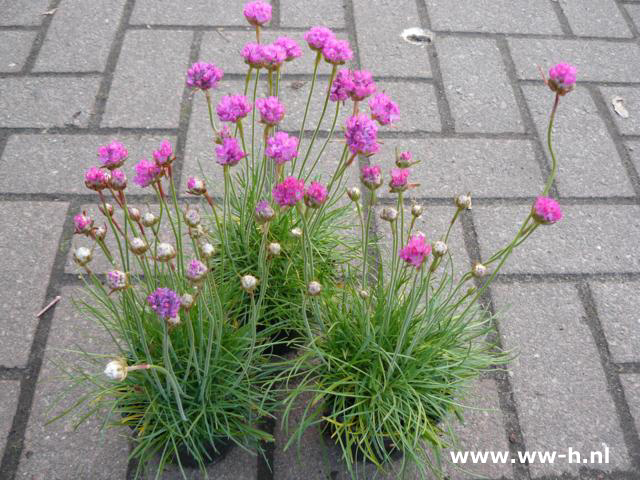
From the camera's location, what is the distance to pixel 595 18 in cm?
252

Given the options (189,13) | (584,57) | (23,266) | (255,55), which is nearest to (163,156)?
(255,55)

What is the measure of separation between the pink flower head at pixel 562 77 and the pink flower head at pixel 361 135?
0.89 ft

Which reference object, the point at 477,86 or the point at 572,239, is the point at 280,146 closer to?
the point at 572,239

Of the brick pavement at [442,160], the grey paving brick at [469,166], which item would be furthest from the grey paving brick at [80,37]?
the grey paving brick at [469,166]

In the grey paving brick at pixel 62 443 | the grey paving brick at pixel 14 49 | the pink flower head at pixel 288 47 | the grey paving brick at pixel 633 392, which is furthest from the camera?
the grey paving brick at pixel 14 49

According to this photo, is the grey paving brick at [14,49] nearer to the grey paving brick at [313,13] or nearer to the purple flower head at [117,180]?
the grey paving brick at [313,13]

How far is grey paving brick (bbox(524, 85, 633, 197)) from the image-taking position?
6.31 ft

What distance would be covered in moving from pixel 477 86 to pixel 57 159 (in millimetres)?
1389

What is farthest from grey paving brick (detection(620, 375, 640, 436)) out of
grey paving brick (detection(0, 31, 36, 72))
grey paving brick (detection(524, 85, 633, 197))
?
grey paving brick (detection(0, 31, 36, 72))

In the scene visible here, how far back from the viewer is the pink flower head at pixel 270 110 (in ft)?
3.34

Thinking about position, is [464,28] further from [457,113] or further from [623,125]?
[623,125]

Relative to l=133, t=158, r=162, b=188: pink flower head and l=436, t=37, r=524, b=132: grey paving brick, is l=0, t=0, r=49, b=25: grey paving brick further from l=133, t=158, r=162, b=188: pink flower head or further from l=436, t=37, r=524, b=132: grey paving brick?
l=133, t=158, r=162, b=188: pink flower head

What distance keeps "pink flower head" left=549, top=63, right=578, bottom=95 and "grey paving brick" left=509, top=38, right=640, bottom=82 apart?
139cm

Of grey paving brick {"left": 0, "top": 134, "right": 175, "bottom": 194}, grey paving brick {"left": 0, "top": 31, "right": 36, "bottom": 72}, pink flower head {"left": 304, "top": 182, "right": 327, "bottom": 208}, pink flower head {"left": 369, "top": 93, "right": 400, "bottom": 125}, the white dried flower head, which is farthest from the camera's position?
grey paving brick {"left": 0, "top": 31, "right": 36, "bottom": 72}
